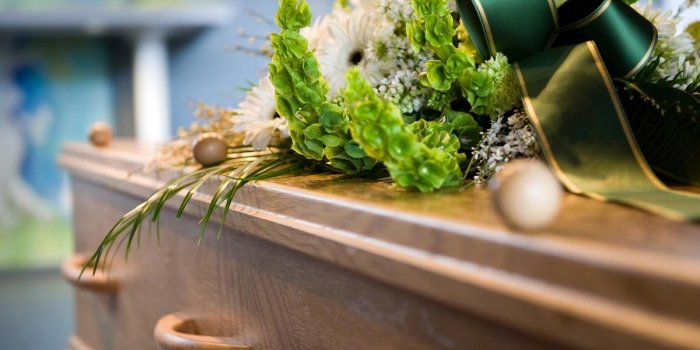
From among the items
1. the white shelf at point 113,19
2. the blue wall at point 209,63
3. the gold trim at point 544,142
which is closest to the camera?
the gold trim at point 544,142

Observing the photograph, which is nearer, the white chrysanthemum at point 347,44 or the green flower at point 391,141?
the green flower at point 391,141

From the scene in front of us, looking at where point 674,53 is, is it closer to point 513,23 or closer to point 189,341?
point 513,23

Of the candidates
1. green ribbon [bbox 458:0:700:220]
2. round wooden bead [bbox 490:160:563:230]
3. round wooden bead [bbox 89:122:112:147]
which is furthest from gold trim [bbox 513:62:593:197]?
round wooden bead [bbox 89:122:112:147]

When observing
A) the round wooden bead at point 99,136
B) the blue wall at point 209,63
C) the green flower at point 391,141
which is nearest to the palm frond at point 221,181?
the green flower at point 391,141

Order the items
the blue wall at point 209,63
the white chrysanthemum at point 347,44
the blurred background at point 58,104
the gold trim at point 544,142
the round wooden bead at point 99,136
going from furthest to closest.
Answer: the blue wall at point 209,63 < the blurred background at point 58,104 < the round wooden bead at point 99,136 < the white chrysanthemum at point 347,44 < the gold trim at point 544,142

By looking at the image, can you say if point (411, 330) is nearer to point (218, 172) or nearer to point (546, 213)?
point (546, 213)

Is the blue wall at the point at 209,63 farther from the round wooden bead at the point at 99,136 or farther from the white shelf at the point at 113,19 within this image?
the round wooden bead at the point at 99,136
